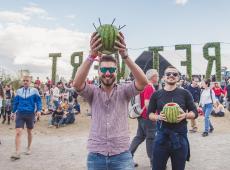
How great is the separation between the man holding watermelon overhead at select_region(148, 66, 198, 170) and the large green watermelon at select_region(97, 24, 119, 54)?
1723 mm

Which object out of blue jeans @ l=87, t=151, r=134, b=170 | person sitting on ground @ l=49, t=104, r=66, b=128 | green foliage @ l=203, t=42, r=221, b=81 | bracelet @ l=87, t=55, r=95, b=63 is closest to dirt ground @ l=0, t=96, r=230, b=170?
person sitting on ground @ l=49, t=104, r=66, b=128

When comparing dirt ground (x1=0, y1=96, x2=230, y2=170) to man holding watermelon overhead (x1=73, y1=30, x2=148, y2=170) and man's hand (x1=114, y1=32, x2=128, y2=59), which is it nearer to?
man holding watermelon overhead (x1=73, y1=30, x2=148, y2=170)

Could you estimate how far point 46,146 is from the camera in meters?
12.2

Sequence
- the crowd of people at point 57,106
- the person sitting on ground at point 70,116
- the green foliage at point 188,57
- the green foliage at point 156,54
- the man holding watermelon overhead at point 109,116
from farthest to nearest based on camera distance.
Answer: the green foliage at point 188,57 → the green foliage at point 156,54 → the person sitting on ground at point 70,116 → the crowd of people at point 57,106 → the man holding watermelon overhead at point 109,116

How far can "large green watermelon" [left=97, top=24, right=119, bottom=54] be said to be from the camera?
3857mm

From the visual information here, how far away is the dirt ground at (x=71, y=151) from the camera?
899 cm

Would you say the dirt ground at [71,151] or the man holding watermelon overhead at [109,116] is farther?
the dirt ground at [71,151]

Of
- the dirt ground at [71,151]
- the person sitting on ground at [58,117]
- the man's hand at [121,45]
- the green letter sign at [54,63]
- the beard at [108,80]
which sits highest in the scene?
the green letter sign at [54,63]

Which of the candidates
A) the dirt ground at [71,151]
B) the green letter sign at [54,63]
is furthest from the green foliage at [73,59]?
the dirt ground at [71,151]

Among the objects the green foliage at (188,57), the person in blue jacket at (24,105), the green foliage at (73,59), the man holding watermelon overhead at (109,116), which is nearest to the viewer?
the man holding watermelon overhead at (109,116)

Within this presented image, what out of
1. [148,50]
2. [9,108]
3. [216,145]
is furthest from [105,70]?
[148,50]

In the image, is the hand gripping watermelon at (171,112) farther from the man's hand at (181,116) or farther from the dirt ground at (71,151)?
the dirt ground at (71,151)

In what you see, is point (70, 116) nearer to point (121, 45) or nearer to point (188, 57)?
point (188, 57)

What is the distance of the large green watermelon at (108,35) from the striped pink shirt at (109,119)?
59cm
